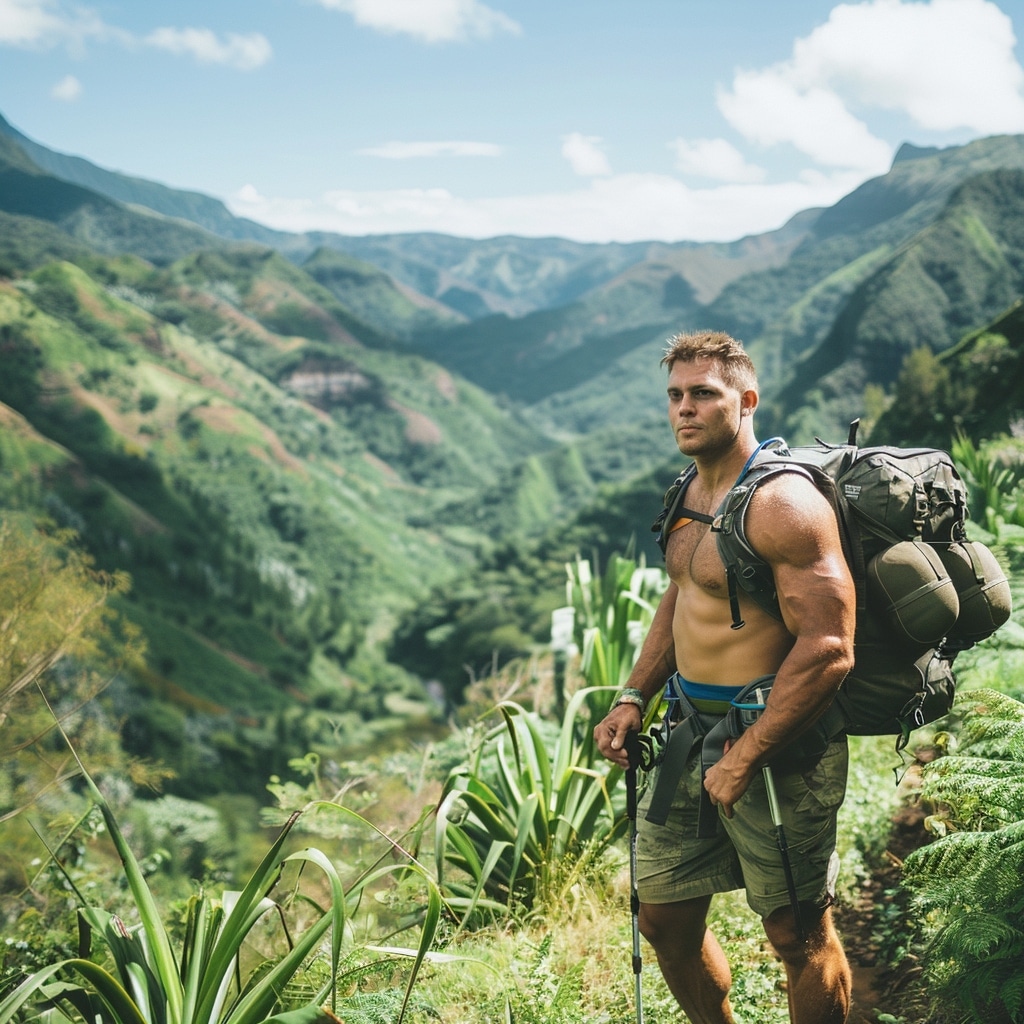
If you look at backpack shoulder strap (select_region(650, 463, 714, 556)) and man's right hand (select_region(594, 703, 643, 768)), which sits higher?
backpack shoulder strap (select_region(650, 463, 714, 556))

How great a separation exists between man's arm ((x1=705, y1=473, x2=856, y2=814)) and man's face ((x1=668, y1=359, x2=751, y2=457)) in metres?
0.25

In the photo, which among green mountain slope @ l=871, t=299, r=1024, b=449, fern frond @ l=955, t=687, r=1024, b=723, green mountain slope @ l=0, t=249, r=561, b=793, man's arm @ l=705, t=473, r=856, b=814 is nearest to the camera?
man's arm @ l=705, t=473, r=856, b=814

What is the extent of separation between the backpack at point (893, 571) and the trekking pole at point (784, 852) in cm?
19

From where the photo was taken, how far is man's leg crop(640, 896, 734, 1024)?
2062 mm

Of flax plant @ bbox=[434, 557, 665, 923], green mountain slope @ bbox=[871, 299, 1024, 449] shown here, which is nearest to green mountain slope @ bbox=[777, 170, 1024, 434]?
green mountain slope @ bbox=[871, 299, 1024, 449]

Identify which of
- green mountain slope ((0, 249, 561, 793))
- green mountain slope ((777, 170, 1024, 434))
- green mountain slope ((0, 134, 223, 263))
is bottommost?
green mountain slope ((0, 249, 561, 793))

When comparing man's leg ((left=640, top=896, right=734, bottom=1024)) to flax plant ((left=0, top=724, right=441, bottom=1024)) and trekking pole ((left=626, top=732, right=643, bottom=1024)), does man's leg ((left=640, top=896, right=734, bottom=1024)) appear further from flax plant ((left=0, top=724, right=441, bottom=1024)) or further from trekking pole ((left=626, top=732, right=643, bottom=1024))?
flax plant ((left=0, top=724, right=441, bottom=1024))

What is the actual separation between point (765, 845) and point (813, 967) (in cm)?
25

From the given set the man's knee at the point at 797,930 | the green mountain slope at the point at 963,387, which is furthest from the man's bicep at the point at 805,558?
the green mountain slope at the point at 963,387

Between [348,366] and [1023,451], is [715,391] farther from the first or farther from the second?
[348,366]

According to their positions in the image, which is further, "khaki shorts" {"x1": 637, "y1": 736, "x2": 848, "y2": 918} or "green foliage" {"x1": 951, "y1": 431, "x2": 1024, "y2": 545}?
"green foliage" {"x1": 951, "y1": 431, "x2": 1024, "y2": 545}

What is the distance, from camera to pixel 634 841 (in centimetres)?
212

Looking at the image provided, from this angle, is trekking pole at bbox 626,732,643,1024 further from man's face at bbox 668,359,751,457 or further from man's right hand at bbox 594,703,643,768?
man's face at bbox 668,359,751,457

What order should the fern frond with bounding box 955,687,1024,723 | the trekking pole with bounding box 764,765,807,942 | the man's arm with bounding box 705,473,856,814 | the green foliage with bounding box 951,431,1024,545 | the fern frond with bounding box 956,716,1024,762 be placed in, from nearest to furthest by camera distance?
1. the man's arm with bounding box 705,473,856,814
2. the trekking pole with bounding box 764,765,807,942
3. the fern frond with bounding box 956,716,1024,762
4. the fern frond with bounding box 955,687,1024,723
5. the green foliage with bounding box 951,431,1024,545
